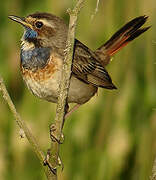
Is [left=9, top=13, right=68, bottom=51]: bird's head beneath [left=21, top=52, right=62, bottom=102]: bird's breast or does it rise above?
above

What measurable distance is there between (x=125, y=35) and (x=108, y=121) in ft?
2.53

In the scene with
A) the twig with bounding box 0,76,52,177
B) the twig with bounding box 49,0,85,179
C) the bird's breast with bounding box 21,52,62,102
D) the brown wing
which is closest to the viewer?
the twig with bounding box 49,0,85,179

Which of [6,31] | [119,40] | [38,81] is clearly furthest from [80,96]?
[6,31]

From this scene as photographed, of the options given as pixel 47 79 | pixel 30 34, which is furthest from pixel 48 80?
pixel 30 34

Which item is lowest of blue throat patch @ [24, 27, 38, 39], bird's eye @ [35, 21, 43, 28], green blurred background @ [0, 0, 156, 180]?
green blurred background @ [0, 0, 156, 180]

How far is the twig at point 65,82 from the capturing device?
3.35 m

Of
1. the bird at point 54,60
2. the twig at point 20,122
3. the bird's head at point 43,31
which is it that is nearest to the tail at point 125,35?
the bird at point 54,60

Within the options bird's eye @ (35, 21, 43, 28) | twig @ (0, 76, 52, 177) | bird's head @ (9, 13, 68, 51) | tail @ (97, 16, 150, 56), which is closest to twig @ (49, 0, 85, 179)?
twig @ (0, 76, 52, 177)

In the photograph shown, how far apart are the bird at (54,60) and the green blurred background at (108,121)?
0.11 metres

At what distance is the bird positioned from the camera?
175 inches

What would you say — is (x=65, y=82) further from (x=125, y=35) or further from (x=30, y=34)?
(x=125, y=35)

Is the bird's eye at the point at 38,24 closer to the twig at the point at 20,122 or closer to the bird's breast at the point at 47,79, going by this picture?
the bird's breast at the point at 47,79

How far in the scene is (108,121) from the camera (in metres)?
5.04

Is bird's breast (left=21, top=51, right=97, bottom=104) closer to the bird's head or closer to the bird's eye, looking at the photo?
the bird's head
